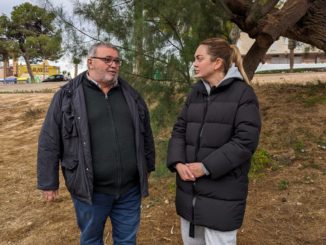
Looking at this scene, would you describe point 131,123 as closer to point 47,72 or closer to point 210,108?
point 210,108

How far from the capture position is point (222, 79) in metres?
2.46

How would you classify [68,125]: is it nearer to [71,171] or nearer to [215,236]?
[71,171]

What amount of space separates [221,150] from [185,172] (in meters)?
0.26

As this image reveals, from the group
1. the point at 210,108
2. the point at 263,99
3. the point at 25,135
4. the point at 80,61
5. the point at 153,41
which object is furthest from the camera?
the point at 25,135

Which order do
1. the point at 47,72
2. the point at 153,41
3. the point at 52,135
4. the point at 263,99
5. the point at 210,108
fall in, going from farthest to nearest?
the point at 47,72 → the point at 263,99 → the point at 153,41 → the point at 52,135 → the point at 210,108

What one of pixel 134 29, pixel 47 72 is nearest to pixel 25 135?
pixel 134 29

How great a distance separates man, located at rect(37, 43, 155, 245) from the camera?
2.55 meters

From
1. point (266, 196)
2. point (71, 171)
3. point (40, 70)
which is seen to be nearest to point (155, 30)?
point (71, 171)

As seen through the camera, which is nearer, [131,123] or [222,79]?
[222,79]

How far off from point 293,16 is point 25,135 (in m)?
6.04

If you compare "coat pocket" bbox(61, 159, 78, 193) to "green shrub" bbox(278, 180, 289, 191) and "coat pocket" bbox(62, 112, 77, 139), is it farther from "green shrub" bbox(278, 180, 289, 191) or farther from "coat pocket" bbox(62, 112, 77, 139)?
"green shrub" bbox(278, 180, 289, 191)

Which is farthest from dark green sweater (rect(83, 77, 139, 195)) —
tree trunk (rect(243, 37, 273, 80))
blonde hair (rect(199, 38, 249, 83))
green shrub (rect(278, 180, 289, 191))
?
green shrub (rect(278, 180, 289, 191))

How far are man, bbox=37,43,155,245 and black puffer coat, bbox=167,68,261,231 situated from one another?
1.13 ft

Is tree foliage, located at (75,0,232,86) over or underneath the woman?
over
